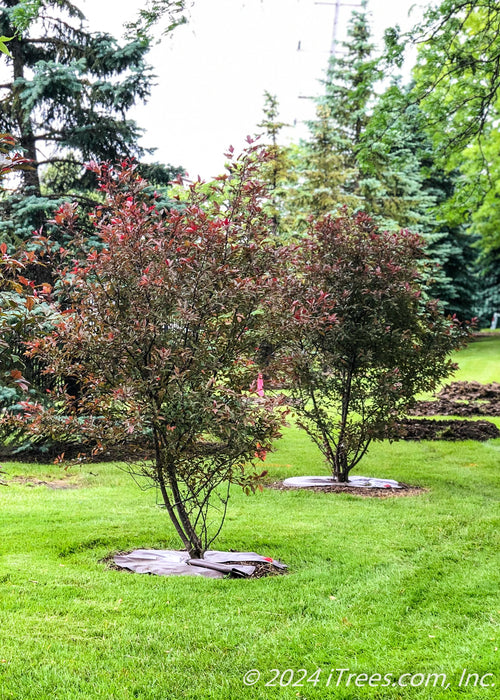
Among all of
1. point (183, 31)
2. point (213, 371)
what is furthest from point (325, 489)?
point (183, 31)

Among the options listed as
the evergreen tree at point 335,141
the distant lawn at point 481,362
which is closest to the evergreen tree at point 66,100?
the evergreen tree at point 335,141

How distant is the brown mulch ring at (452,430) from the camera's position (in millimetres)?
12102

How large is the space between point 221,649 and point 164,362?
70.5 inches

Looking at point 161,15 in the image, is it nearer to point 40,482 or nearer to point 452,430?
point 40,482

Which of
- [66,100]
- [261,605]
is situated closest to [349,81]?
[66,100]

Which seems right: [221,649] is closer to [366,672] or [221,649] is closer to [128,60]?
[366,672]

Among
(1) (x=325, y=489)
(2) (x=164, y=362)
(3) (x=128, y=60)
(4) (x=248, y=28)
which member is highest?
(3) (x=128, y=60)

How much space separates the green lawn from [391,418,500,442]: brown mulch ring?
517 cm

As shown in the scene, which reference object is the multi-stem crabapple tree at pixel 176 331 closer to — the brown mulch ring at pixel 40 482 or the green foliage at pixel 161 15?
the green foliage at pixel 161 15

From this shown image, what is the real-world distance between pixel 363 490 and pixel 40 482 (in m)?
4.28

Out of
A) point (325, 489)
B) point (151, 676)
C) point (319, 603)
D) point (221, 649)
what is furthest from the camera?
point (325, 489)

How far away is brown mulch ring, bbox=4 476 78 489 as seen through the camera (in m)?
8.30

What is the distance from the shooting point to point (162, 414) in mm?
4277

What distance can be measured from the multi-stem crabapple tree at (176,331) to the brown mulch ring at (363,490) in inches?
133
